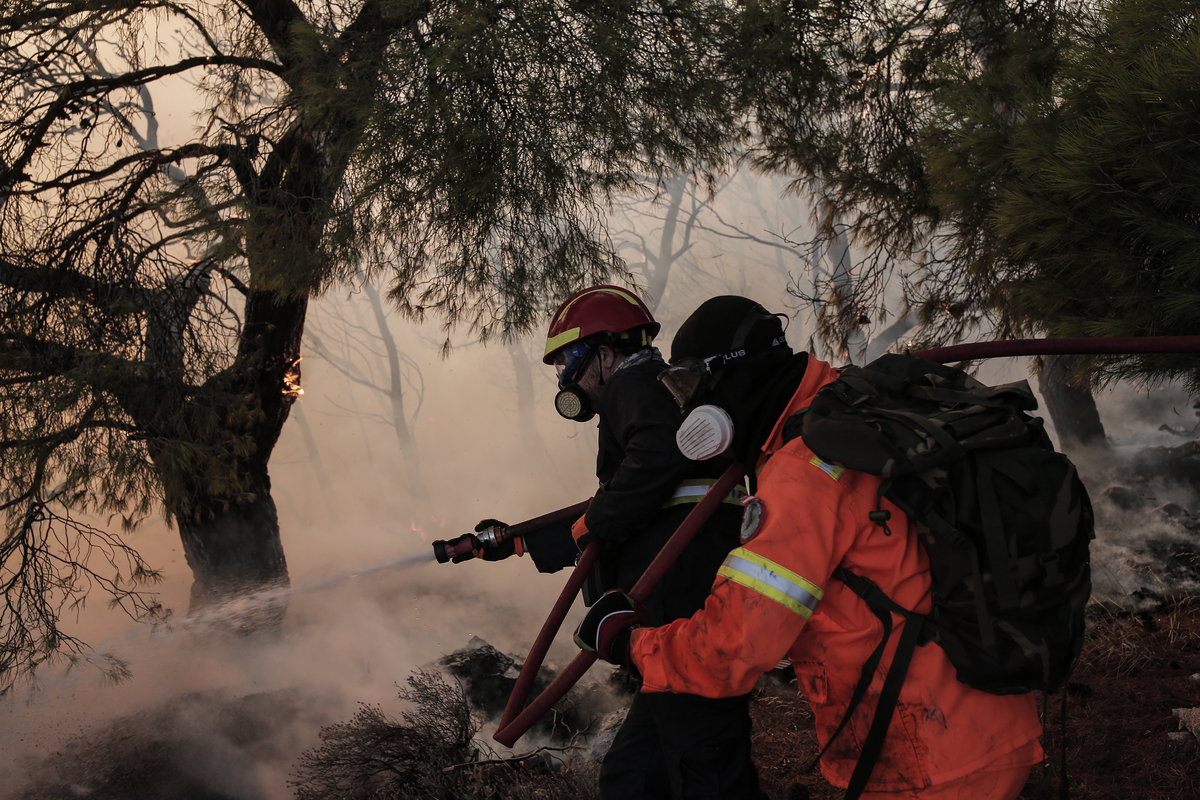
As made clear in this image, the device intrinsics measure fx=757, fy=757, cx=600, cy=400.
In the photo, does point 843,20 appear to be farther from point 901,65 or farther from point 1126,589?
point 1126,589

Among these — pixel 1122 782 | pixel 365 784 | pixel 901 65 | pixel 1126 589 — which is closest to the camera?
pixel 1122 782

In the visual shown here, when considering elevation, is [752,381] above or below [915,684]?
above

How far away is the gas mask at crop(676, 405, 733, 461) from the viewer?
5.76ft

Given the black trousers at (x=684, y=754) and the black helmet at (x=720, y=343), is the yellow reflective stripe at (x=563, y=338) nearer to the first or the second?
the black helmet at (x=720, y=343)

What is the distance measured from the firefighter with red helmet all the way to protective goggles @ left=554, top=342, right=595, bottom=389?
218 millimetres

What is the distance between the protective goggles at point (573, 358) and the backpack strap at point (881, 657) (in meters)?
1.56

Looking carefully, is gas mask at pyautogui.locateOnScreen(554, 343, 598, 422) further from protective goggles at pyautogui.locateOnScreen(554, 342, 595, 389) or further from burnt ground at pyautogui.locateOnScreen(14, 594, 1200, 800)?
burnt ground at pyautogui.locateOnScreen(14, 594, 1200, 800)

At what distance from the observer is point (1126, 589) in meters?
5.82

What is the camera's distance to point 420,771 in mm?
3529

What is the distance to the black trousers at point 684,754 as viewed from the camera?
7.25 ft

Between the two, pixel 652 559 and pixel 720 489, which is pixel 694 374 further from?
pixel 652 559

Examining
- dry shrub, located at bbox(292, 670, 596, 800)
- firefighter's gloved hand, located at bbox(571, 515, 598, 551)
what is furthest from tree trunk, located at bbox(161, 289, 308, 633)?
firefighter's gloved hand, located at bbox(571, 515, 598, 551)

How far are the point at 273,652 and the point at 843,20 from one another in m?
5.94

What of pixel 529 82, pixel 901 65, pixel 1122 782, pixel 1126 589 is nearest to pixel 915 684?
pixel 1122 782
